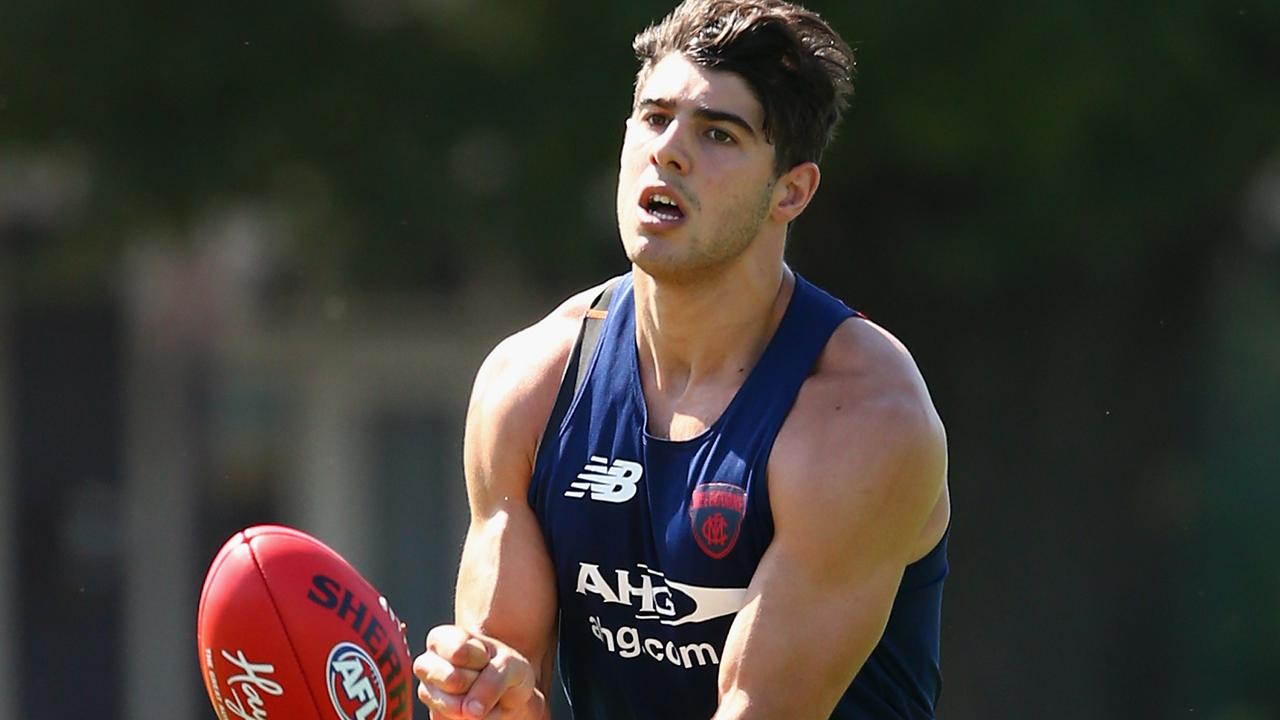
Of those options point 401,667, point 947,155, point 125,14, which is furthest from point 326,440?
point 401,667

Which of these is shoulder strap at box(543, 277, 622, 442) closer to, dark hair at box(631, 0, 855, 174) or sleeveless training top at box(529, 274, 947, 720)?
sleeveless training top at box(529, 274, 947, 720)

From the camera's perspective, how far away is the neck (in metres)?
4.52

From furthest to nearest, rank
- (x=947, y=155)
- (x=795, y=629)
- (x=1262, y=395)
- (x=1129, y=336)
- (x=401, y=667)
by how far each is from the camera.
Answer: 1. (x=1262, y=395)
2. (x=1129, y=336)
3. (x=947, y=155)
4. (x=401, y=667)
5. (x=795, y=629)

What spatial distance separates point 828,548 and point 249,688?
1.35 m

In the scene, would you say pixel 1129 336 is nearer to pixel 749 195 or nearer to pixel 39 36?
pixel 39 36

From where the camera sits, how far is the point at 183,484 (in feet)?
43.8

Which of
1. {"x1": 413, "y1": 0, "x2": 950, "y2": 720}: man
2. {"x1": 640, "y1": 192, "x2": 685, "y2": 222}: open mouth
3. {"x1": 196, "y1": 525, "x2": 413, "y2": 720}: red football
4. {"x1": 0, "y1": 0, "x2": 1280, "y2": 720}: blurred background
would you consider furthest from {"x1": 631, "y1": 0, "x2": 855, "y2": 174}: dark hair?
{"x1": 0, "y1": 0, "x2": 1280, "y2": 720}: blurred background

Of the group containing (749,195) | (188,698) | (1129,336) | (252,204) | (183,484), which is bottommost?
(188,698)

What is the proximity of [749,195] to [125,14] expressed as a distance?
664 cm

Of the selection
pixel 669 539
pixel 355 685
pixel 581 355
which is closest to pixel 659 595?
pixel 669 539

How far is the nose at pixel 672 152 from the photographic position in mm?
4348

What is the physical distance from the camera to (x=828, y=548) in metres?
4.27

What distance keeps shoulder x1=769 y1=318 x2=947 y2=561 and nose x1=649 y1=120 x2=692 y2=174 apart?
0.52m

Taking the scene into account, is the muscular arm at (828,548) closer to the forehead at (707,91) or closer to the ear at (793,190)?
the ear at (793,190)
